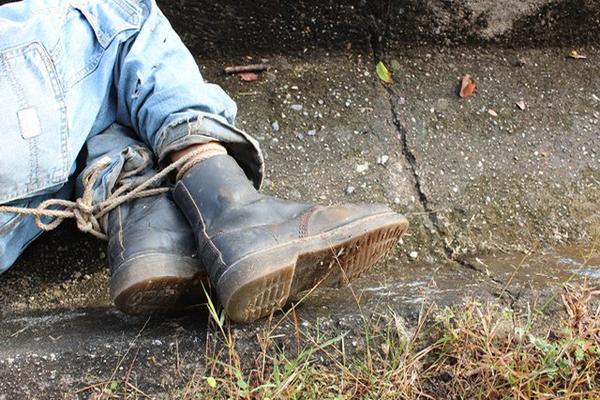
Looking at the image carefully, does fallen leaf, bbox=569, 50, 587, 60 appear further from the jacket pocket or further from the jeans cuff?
the jacket pocket

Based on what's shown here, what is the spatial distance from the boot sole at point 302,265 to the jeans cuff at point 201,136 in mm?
361

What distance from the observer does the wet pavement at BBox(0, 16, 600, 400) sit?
151cm

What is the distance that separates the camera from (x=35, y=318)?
65.7 inches

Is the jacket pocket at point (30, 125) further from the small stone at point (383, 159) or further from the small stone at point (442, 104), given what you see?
the small stone at point (442, 104)

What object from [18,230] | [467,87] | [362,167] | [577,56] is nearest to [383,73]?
[467,87]

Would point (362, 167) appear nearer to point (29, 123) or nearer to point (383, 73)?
point (383, 73)

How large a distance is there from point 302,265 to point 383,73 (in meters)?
1.13

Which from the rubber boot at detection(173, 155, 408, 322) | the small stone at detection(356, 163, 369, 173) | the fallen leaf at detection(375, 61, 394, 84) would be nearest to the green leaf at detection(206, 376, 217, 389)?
the rubber boot at detection(173, 155, 408, 322)

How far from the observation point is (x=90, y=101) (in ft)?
5.74

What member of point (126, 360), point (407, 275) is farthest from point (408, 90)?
point (126, 360)

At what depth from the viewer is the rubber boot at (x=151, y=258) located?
4.80ft

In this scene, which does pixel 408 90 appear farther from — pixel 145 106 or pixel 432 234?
pixel 145 106

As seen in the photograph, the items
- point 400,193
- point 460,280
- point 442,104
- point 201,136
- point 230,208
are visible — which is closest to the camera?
point 230,208

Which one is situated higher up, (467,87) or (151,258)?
(151,258)
